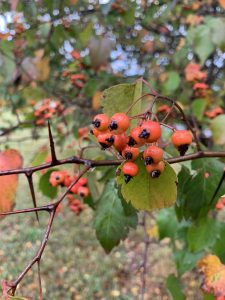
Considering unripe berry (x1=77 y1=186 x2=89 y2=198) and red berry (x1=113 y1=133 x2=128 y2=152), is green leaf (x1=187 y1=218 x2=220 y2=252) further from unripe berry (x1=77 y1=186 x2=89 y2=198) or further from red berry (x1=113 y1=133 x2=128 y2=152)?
red berry (x1=113 y1=133 x2=128 y2=152)

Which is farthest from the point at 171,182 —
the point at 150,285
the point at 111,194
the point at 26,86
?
the point at 150,285

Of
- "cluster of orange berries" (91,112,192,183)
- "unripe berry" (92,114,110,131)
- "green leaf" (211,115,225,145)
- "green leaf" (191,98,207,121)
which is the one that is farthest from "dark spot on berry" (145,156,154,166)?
"green leaf" (191,98,207,121)

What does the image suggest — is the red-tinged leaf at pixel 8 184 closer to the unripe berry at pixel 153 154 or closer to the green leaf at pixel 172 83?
the unripe berry at pixel 153 154

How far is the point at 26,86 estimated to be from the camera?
3.41 metres

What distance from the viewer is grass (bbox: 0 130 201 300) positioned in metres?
3.99

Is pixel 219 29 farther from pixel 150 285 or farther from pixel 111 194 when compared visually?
pixel 150 285

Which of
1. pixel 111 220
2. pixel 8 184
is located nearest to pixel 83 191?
pixel 111 220

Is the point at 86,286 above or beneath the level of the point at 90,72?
beneath

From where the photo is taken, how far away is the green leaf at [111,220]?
4.43ft

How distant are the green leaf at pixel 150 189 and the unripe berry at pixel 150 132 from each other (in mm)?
101

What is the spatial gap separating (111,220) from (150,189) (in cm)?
49

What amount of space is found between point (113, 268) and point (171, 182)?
3.76 m

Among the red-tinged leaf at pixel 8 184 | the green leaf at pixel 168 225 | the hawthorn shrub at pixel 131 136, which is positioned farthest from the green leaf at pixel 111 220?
the green leaf at pixel 168 225

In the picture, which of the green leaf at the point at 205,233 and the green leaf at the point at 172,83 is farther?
the green leaf at the point at 172,83
